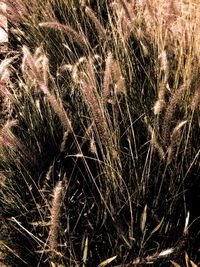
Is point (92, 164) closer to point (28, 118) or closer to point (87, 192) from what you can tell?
point (87, 192)

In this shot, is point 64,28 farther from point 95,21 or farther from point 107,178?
point 107,178

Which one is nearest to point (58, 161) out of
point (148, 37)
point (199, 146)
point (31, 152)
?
point (31, 152)

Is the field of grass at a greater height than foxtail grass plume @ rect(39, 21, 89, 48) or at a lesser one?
lesser

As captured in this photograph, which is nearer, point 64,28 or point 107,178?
point 107,178

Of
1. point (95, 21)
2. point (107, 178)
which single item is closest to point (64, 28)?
point (95, 21)

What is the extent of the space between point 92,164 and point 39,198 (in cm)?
27

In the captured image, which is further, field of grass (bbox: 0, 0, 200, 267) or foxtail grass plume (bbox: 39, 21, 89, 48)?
foxtail grass plume (bbox: 39, 21, 89, 48)

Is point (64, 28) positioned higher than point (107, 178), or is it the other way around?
point (64, 28)

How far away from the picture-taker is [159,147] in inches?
52.0

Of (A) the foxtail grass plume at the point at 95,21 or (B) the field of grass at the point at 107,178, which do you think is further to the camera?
(A) the foxtail grass plume at the point at 95,21

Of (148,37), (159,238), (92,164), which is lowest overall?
(159,238)

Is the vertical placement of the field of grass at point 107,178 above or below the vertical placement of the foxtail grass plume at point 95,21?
below

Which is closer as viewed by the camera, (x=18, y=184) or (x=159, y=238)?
(x=159, y=238)

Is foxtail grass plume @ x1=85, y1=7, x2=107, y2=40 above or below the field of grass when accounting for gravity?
Result: above
